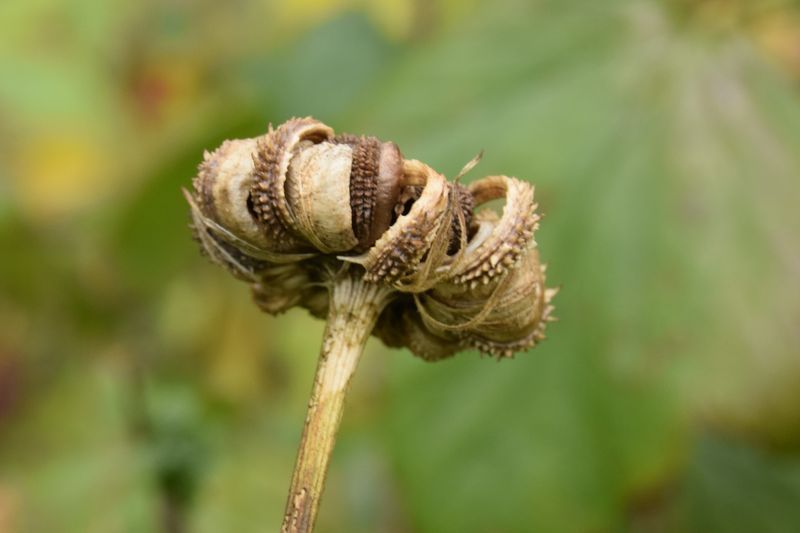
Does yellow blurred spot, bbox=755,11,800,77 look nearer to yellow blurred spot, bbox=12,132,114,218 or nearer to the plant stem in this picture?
the plant stem

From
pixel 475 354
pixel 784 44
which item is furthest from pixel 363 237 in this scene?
pixel 784 44

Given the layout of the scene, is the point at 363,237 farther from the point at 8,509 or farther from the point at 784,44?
the point at 784,44

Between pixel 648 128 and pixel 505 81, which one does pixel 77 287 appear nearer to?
pixel 505 81

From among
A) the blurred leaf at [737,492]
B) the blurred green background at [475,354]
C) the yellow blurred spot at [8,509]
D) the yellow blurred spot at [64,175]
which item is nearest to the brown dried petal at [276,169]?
the blurred green background at [475,354]

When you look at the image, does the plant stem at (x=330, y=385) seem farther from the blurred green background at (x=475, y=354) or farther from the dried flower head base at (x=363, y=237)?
the blurred green background at (x=475, y=354)

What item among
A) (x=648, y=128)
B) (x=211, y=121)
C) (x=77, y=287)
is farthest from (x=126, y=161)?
(x=648, y=128)

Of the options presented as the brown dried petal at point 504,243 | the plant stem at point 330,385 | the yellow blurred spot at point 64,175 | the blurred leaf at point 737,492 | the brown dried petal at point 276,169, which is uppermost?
the yellow blurred spot at point 64,175
